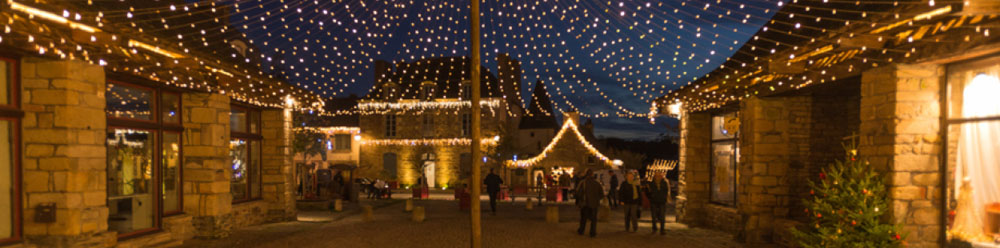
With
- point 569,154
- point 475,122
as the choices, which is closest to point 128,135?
point 475,122

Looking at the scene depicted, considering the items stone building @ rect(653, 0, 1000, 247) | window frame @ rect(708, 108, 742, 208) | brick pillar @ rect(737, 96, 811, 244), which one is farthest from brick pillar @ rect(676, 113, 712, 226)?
brick pillar @ rect(737, 96, 811, 244)

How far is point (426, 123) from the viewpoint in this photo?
37656 mm

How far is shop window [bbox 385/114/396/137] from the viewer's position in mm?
38125

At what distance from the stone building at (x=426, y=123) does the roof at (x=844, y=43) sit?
24.9 m

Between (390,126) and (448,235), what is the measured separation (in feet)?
86.6

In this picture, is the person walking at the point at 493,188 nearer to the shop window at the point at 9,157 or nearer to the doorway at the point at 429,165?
the shop window at the point at 9,157

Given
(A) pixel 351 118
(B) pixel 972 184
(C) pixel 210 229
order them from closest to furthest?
(B) pixel 972 184 → (C) pixel 210 229 → (A) pixel 351 118

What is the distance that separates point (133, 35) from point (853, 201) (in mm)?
8839

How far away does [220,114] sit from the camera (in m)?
11.8

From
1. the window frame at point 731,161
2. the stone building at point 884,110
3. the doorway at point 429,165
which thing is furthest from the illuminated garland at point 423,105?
the stone building at point 884,110

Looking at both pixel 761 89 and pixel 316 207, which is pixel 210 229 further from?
pixel 761 89

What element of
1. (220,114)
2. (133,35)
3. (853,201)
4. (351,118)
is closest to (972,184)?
(853,201)

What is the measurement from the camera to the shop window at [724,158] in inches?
515

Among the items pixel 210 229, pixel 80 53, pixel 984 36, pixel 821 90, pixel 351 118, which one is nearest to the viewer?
pixel 984 36
